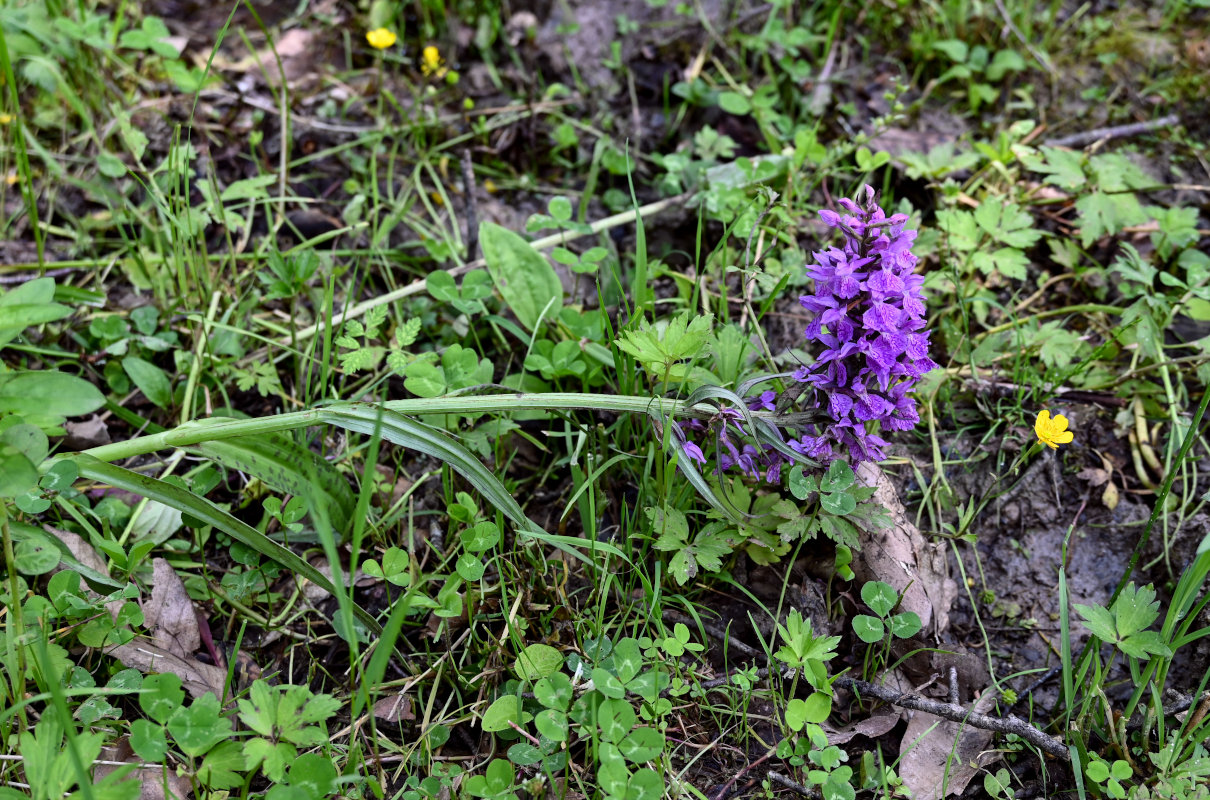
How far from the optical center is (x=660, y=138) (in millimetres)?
3242

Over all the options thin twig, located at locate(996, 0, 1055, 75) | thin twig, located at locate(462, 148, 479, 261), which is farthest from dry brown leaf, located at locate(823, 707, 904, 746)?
thin twig, located at locate(996, 0, 1055, 75)

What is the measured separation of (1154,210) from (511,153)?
2208 mm

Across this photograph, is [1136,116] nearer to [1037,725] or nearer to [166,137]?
[1037,725]

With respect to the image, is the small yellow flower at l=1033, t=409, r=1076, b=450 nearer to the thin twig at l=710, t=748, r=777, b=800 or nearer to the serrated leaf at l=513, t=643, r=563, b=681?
the thin twig at l=710, t=748, r=777, b=800

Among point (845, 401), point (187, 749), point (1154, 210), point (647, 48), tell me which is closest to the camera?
point (187, 749)

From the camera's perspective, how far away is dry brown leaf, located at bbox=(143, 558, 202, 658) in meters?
1.99

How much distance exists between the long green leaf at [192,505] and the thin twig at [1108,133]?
9.49ft

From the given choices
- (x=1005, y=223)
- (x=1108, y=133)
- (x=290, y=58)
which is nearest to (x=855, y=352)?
(x=1005, y=223)

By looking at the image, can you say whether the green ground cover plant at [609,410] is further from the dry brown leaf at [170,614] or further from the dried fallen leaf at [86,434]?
the dried fallen leaf at [86,434]

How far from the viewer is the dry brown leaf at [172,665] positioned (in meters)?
1.91

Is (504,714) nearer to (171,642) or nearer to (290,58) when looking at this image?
(171,642)

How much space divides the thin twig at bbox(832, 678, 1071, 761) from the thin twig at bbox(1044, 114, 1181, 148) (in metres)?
2.18

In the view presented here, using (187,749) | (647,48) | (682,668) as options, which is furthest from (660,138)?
(187,749)

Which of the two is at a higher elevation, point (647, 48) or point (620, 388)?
point (647, 48)
